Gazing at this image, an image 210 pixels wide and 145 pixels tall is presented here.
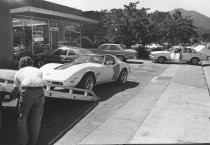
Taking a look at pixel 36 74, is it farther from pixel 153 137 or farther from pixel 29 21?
pixel 29 21

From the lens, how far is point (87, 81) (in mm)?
8781

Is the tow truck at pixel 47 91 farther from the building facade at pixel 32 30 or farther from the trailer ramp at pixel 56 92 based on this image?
the building facade at pixel 32 30

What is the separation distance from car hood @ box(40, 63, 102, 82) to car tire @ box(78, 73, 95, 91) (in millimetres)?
286

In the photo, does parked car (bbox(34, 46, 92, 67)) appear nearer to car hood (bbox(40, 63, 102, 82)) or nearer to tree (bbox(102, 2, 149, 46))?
car hood (bbox(40, 63, 102, 82))

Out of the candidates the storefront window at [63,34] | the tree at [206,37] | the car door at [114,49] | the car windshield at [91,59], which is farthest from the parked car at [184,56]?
the tree at [206,37]

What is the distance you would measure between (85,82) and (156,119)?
2.67 meters

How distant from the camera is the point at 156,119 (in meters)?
6.93

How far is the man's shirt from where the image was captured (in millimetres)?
5035

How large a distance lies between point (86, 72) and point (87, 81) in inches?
11.1

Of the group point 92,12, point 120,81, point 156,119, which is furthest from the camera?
point 92,12

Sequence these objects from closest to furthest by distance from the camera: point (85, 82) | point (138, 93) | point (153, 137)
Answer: point (153, 137) → point (85, 82) → point (138, 93)

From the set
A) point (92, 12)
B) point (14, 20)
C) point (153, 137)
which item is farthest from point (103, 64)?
point (92, 12)

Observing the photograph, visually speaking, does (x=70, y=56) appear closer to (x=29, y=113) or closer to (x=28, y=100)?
(x=29, y=113)

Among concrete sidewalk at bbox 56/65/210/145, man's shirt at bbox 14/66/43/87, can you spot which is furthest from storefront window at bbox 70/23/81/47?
man's shirt at bbox 14/66/43/87
